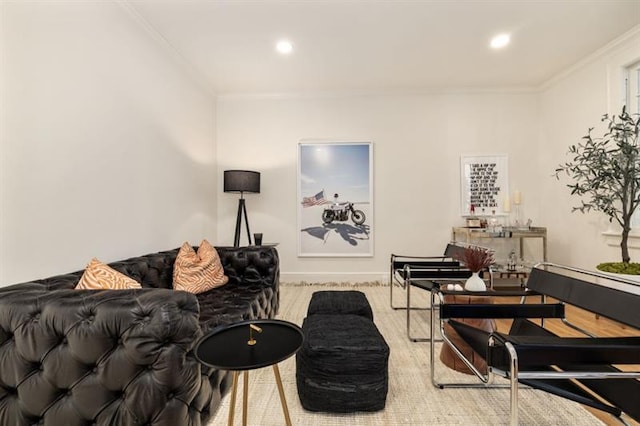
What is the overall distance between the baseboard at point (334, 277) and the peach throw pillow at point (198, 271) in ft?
5.88

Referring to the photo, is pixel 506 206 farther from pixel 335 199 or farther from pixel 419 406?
pixel 419 406

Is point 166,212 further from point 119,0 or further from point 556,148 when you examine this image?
point 556,148

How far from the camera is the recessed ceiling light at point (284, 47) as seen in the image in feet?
10.3

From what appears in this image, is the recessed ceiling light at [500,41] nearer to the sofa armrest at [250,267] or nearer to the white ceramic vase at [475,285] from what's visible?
the white ceramic vase at [475,285]

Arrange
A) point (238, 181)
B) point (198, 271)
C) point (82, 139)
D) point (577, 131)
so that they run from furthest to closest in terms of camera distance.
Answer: point (238, 181) → point (577, 131) → point (198, 271) → point (82, 139)

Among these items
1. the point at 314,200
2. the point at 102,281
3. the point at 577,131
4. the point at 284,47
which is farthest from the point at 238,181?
the point at 577,131

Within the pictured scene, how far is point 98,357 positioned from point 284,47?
126 inches

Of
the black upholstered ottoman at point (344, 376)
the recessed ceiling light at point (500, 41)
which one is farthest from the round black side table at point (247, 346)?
the recessed ceiling light at point (500, 41)

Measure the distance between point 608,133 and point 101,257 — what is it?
4953 mm

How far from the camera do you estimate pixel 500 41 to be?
10.4ft

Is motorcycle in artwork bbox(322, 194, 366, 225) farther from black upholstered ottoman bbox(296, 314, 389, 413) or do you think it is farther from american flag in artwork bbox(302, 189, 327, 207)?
black upholstered ottoman bbox(296, 314, 389, 413)

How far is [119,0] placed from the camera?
95.5 inches

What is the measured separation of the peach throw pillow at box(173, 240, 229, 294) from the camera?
2498 millimetres

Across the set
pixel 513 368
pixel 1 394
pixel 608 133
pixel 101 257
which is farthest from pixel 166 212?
pixel 608 133
